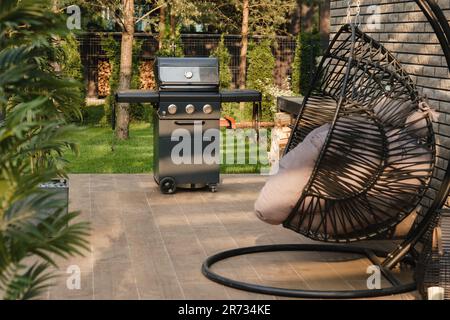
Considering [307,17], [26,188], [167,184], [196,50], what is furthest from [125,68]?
[307,17]

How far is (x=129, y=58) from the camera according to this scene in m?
16.5

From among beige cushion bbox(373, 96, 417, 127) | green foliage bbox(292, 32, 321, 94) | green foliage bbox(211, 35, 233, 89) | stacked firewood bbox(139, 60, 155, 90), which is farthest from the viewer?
stacked firewood bbox(139, 60, 155, 90)

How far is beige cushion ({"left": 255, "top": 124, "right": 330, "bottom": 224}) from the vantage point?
19.0 feet

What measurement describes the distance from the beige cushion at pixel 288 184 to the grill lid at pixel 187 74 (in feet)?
11.5

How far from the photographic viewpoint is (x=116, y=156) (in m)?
13.5

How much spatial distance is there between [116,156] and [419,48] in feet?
22.6

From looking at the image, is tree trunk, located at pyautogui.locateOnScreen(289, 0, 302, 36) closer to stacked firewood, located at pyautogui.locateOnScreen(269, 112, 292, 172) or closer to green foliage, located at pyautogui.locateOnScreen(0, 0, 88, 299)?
stacked firewood, located at pyautogui.locateOnScreen(269, 112, 292, 172)

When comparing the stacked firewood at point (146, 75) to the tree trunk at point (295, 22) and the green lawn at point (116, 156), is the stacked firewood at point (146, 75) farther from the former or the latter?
the green lawn at point (116, 156)

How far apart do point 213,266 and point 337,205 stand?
1.14m

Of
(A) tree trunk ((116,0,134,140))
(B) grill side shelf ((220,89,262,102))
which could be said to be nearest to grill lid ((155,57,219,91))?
(B) grill side shelf ((220,89,262,102))

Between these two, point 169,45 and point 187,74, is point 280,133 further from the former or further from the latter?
point 169,45

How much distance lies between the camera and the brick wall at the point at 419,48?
22.9ft

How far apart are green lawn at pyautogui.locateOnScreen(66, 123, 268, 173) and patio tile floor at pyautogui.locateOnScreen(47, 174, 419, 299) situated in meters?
1.49

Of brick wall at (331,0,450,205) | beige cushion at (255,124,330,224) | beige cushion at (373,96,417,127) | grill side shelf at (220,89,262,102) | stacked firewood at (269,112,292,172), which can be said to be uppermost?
brick wall at (331,0,450,205)
